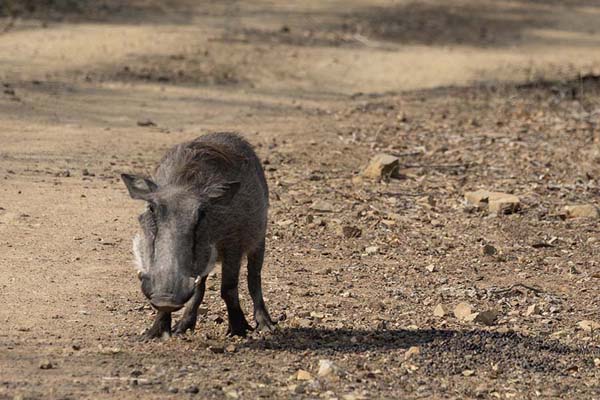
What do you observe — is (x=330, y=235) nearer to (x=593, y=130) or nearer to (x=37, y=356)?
(x=37, y=356)

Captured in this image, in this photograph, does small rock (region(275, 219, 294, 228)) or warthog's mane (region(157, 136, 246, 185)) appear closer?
warthog's mane (region(157, 136, 246, 185))

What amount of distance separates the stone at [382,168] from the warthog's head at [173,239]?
13.6 ft

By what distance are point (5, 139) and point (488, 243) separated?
433 centimetres

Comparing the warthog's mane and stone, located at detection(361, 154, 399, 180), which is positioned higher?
the warthog's mane

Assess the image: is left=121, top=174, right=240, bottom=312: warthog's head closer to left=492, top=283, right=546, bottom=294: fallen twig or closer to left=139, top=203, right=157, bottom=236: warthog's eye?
left=139, top=203, right=157, bottom=236: warthog's eye

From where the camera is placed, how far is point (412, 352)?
18.8 ft

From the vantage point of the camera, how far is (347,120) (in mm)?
12102

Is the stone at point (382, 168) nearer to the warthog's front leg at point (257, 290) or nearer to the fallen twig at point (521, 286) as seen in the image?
the fallen twig at point (521, 286)

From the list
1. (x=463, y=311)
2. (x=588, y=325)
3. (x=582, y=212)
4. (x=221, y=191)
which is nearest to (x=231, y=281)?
(x=221, y=191)

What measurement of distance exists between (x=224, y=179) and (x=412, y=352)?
1236 mm

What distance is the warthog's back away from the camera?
5676mm

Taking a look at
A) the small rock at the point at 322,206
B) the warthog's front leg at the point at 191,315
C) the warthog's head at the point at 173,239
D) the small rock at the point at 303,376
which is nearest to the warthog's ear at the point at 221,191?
the warthog's head at the point at 173,239

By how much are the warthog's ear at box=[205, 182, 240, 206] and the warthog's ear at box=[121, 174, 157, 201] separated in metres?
0.27

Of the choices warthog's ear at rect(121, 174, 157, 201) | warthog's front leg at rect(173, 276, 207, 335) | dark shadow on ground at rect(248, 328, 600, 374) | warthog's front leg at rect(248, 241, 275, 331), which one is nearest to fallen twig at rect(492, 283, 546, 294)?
dark shadow on ground at rect(248, 328, 600, 374)
